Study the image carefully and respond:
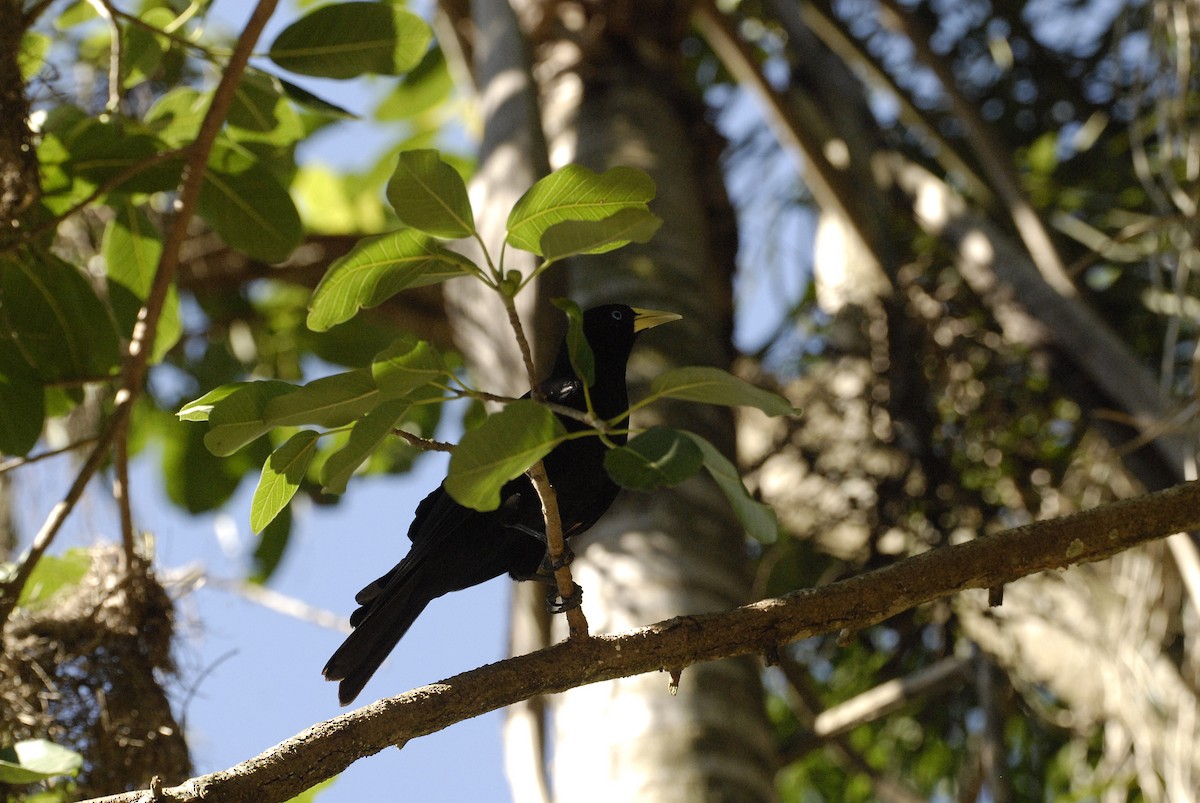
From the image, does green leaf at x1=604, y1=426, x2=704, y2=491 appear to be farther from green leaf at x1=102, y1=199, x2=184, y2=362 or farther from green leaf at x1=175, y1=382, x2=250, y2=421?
green leaf at x1=102, y1=199, x2=184, y2=362

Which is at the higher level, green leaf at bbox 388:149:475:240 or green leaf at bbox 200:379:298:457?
green leaf at bbox 388:149:475:240

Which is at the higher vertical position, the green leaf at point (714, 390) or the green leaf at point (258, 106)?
the green leaf at point (258, 106)

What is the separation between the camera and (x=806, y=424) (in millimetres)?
4230

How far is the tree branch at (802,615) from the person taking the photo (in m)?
1.65

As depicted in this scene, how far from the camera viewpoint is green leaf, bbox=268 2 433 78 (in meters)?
2.72

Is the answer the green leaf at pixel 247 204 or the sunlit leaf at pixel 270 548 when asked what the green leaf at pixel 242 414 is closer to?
the green leaf at pixel 247 204

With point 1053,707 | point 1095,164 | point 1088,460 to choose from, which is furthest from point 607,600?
point 1095,164

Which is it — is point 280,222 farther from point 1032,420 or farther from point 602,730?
point 1032,420

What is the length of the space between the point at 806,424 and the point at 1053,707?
1.66 metres

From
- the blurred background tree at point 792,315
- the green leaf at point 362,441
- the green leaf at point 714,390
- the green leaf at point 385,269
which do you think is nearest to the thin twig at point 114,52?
the blurred background tree at point 792,315

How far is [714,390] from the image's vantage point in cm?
160

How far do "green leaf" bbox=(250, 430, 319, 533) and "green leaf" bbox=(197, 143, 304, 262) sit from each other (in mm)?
1245

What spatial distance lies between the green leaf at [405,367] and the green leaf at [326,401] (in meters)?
0.03

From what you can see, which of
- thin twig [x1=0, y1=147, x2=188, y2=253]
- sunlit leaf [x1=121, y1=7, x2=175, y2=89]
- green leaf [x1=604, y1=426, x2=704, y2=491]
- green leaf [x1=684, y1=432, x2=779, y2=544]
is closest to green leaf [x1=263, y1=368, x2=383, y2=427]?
green leaf [x1=604, y1=426, x2=704, y2=491]
